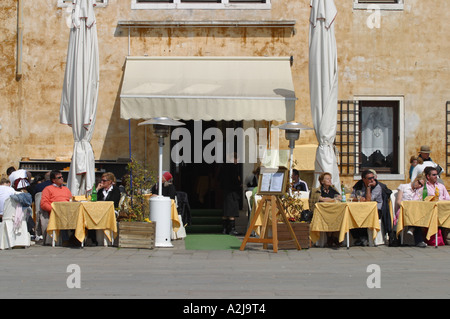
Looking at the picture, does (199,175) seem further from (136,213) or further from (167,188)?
(136,213)

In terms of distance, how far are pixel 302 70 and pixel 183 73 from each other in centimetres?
296

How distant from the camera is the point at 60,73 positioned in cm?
1862

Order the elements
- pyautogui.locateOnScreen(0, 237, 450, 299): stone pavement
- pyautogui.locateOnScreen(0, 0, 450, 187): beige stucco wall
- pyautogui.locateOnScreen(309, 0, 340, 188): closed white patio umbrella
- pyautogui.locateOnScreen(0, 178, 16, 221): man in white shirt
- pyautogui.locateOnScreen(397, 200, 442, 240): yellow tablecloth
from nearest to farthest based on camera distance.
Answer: pyautogui.locateOnScreen(0, 237, 450, 299): stone pavement, pyautogui.locateOnScreen(397, 200, 442, 240): yellow tablecloth, pyautogui.locateOnScreen(309, 0, 340, 188): closed white patio umbrella, pyautogui.locateOnScreen(0, 178, 16, 221): man in white shirt, pyautogui.locateOnScreen(0, 0, 450, 187): beige stucco wall

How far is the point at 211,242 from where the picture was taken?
15.3 metres

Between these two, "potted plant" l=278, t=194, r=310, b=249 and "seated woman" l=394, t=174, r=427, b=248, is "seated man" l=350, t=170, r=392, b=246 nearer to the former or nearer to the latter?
"seated woman" l=394, t=174, r=427, b=248

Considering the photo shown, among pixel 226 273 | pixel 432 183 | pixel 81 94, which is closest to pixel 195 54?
pixel 81 94

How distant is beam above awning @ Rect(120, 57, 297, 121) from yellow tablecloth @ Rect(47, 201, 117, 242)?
2.98 m

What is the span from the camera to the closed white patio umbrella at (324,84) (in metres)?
14.6

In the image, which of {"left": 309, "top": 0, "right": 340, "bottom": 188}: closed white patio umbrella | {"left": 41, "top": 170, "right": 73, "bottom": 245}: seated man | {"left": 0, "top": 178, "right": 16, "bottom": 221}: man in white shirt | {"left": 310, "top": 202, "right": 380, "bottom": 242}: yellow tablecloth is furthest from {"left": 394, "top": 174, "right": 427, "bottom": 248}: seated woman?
{"left": 0, "top": 178, "right": 16, "bottom": 221}: man in white shirt

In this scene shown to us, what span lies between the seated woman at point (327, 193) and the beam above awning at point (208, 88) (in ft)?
7.88

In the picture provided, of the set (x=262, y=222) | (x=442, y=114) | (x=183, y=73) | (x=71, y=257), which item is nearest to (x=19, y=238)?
(x=71, y=257)

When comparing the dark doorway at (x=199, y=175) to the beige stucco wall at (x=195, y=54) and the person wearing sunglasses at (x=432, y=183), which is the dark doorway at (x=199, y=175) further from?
the person wearing sunglasses at (x=432, y=183)

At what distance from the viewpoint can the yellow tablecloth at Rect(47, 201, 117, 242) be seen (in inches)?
547
